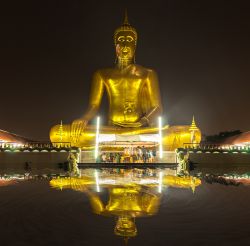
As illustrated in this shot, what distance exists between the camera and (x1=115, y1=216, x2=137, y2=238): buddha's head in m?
1.88

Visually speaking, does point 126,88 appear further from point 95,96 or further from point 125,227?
point 125,227

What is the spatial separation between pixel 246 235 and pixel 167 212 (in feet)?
2.52

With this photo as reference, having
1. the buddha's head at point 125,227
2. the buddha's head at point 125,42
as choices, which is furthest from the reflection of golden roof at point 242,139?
the buddha's head at point 125,227

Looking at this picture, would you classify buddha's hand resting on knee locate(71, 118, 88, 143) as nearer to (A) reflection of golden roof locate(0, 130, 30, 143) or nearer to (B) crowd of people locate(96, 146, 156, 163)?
(B) crowd of people locate(96, 146, 156, 163)

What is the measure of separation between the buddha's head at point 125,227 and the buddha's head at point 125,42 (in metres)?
10.8

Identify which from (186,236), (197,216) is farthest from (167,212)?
(186,236)

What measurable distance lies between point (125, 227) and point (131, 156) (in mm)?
8958

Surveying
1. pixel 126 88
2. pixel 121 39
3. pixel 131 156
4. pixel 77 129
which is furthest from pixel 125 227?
pixel 121 39

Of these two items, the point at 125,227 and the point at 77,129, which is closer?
the point at 125,227

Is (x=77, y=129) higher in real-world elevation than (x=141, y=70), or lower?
lower

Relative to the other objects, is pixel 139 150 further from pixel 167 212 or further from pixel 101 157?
pixel 167 212

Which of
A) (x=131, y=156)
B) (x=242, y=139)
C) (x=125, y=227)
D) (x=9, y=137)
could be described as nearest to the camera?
(x=125, y=227)

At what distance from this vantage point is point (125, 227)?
2031 millimetres

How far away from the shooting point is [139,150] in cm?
1097
